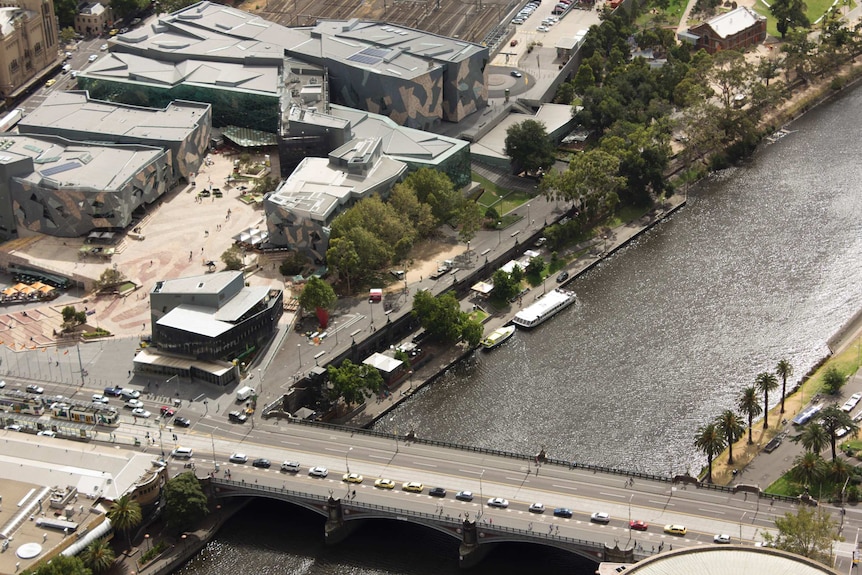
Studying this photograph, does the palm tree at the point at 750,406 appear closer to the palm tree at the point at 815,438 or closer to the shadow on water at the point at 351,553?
the palm tree at the point at 815,438

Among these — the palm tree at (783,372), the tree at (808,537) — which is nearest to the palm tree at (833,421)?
the palm tree at (783,372)

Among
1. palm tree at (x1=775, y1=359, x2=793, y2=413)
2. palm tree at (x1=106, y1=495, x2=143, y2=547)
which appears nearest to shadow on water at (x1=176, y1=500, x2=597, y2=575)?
palm tree at (x1=106, y1=495, x2=143, y2=547)

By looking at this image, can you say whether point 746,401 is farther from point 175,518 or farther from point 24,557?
point 24,557

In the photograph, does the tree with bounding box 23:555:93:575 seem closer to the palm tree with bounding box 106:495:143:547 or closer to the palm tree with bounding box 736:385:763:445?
the palm tree with bounding box 106:495:143:547

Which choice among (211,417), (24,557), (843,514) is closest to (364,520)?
(211,417)

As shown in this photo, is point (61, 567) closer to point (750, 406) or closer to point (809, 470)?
point (750, 406)

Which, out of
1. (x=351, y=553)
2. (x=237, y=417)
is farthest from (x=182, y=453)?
(x=351, y=553)
